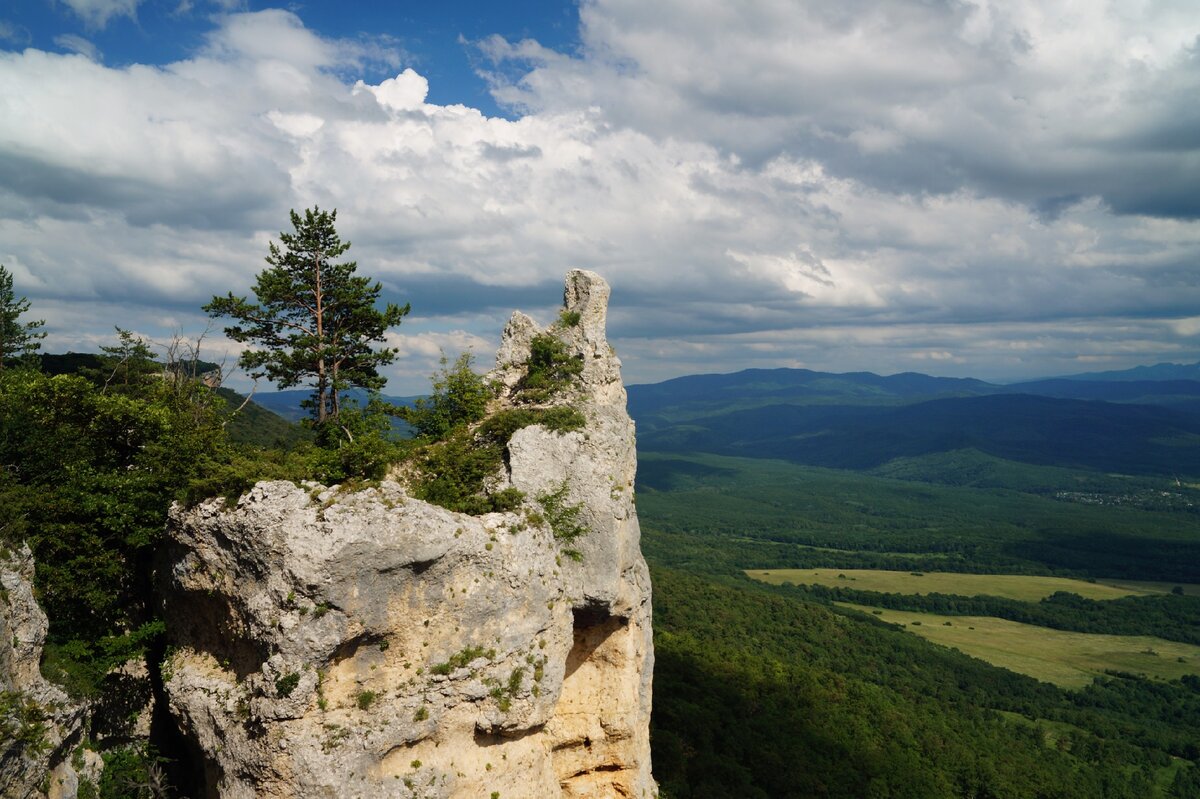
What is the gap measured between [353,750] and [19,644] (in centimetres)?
880

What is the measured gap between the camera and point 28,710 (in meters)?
16.4

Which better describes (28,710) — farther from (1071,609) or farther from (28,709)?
(1071,609)

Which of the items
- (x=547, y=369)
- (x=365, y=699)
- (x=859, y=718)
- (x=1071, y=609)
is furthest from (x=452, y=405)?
(x=1071, y=609)

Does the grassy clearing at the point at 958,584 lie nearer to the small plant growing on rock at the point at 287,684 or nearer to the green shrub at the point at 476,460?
the green shrub at the point at 476,460

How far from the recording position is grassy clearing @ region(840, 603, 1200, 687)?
128750mm

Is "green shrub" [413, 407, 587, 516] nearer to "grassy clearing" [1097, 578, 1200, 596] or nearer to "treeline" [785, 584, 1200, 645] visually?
"treeline" [785, 584, 1200, 645]

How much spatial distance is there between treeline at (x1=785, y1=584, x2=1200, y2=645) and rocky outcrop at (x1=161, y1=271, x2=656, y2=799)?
15446 cm

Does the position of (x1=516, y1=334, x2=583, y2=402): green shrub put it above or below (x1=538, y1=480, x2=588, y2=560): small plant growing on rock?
above

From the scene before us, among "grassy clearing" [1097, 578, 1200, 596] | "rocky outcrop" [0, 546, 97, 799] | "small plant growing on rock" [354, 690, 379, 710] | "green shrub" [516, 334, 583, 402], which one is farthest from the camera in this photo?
"grassy clearing" [1097, 578, 1200, 596]

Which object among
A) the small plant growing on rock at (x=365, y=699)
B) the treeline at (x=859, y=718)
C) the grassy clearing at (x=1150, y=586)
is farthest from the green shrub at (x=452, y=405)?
the grassy clearing at (x=1150, y=586)

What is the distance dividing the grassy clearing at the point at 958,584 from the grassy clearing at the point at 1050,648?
21314 mm

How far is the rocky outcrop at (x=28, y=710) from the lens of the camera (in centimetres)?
1592

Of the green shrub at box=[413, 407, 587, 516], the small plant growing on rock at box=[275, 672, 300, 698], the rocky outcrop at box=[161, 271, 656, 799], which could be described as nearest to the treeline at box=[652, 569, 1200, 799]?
the rocky outcrop at box=[161, 271, 656, 799]

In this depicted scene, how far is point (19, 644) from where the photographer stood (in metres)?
17.6
